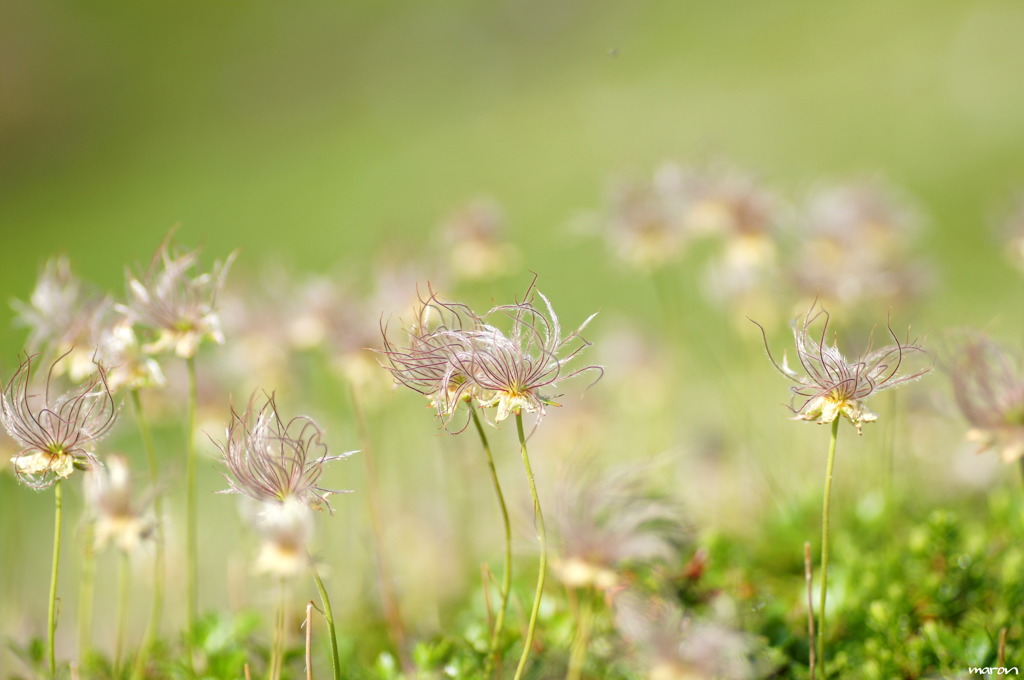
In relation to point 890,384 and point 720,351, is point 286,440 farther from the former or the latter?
point 720,351

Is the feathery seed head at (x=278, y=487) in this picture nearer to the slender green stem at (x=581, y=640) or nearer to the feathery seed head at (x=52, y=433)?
the feathery seed head at (x=52, y=433)

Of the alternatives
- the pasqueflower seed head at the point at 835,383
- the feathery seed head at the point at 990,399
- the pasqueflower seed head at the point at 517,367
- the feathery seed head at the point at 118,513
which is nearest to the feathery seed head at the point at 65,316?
the feathery seed head at the point at 118,513

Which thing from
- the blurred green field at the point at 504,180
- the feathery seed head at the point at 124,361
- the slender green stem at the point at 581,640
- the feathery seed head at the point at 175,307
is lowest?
the slender green stem at the point at 581,640

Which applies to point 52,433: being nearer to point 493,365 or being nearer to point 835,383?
point 493,365

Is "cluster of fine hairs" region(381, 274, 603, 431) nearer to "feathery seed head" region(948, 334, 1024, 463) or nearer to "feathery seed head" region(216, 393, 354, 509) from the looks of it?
"feathery seed head" region(216, 393, 354, 509)

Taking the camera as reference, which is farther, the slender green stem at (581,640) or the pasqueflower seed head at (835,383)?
the slender green stem at (581,640)

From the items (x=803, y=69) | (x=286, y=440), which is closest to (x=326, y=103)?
(x=803, y=69)
